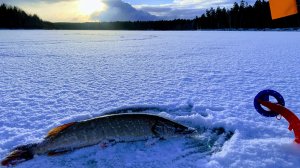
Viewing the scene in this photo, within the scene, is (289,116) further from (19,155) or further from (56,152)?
(19,155)

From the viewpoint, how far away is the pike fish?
249 centimetres

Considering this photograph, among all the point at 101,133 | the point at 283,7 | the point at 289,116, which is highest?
the point at 283,7

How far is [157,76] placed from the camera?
6141 mm

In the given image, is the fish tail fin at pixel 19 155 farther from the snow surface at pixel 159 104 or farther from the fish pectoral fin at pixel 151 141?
the fish pectoral fin at pixel 151 141

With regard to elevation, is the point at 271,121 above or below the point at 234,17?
below

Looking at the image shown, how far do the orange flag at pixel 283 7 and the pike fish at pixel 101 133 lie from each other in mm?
1226

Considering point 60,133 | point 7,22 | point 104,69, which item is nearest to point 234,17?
point 7,22

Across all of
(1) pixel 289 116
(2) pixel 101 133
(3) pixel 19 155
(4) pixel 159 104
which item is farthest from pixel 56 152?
(1) pixel 289 116

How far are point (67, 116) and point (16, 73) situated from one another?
3526mm

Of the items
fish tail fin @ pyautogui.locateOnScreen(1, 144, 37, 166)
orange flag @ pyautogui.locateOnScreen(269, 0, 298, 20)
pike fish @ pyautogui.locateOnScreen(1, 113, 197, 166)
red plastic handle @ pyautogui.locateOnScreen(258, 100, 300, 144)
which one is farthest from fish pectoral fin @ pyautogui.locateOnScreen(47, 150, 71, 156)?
orange flag @ pyautogui.locateOnScreen(269, 0, 298, 20)

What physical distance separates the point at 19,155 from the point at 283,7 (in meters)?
2.32

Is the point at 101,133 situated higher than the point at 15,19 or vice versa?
the point at 15,19

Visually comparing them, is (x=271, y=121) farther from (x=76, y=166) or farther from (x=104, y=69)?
(x=104, y=69)

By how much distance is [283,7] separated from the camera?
2480 millimetres
